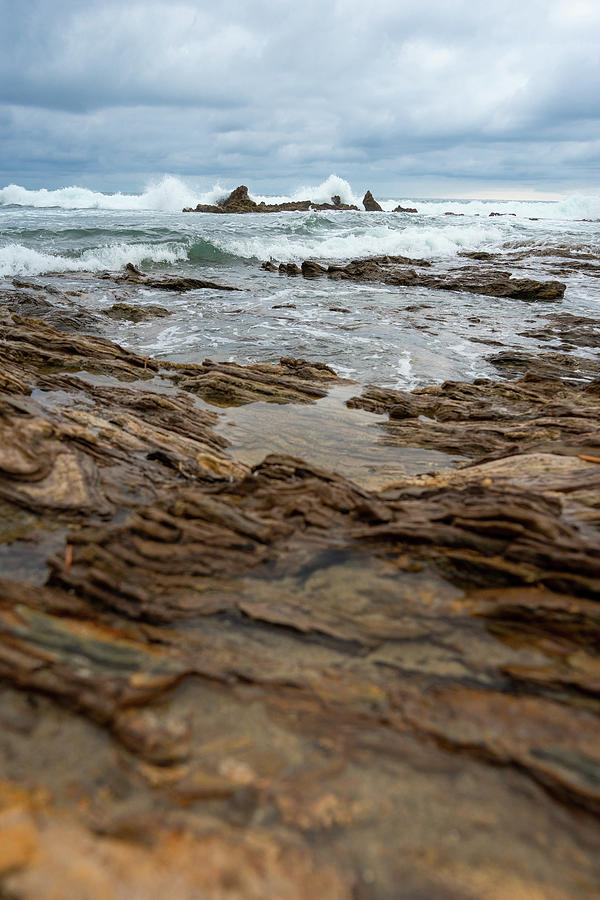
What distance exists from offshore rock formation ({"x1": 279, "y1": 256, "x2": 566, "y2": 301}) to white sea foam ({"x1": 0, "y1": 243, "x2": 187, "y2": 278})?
6.34 meters

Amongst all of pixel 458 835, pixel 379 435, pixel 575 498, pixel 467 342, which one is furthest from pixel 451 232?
pixel 458 835

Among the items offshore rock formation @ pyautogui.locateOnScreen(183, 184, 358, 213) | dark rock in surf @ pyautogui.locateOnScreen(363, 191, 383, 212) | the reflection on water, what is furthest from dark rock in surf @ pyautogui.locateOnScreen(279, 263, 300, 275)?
dark rock in surf @ pyautogui.locateOnScreen(363, 191, 383, 212)

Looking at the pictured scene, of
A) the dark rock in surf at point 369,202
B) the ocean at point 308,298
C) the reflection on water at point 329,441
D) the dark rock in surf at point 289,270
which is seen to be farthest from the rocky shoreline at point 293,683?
the dark rock in surf at point 369,202

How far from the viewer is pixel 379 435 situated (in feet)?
23.3

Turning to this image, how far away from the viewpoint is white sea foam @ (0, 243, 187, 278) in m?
22.8

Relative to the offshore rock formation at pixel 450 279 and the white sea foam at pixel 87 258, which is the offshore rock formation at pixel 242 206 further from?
the offshore rock formation at pixel 450 279

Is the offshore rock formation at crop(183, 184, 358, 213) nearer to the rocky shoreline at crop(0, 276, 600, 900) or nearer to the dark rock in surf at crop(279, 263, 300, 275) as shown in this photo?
the dark rock in surf at crop(279, 263, 300, 275)

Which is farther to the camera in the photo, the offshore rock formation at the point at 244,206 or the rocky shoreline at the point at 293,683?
the offshore rock formation at the point at 244,206

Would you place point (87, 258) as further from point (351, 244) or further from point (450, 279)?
point (351, 244)

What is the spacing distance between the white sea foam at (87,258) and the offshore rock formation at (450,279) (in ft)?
20.8

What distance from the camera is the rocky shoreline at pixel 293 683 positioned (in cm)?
176

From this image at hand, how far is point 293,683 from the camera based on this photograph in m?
2.46

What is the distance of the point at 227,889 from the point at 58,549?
2430 millimetres

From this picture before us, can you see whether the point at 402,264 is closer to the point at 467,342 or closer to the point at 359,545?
the point at 467,342
